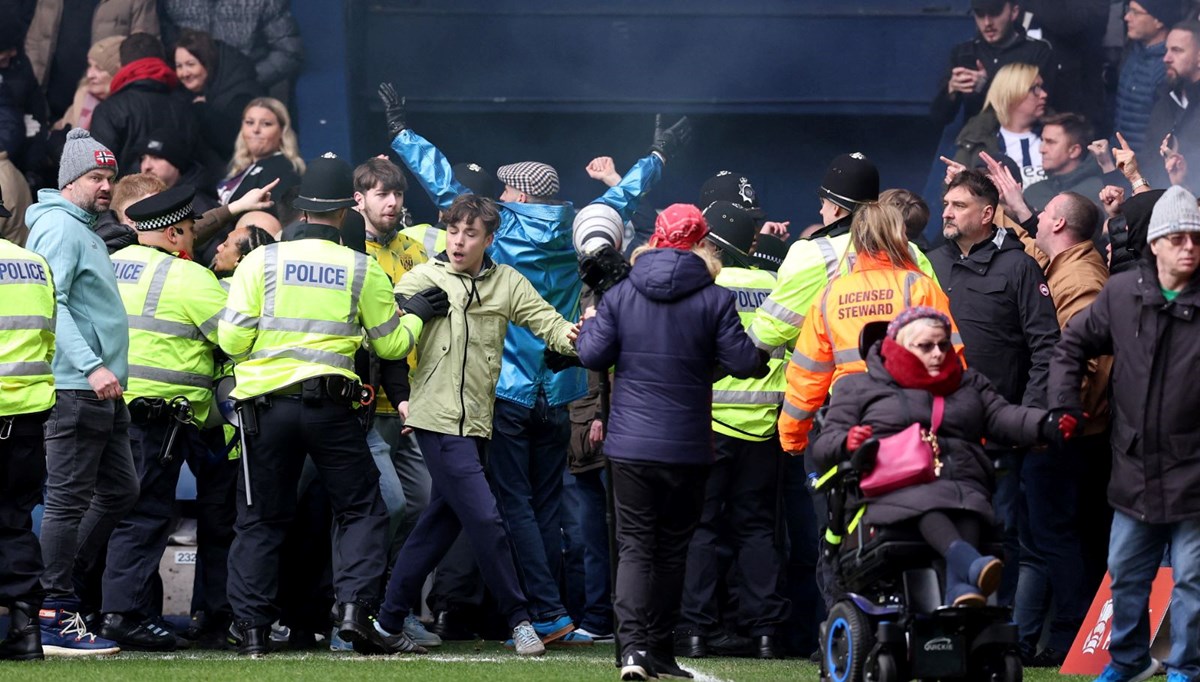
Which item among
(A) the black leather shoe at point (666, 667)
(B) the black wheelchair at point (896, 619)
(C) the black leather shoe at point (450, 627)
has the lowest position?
(C) the black leather shoe at point (450, 627)

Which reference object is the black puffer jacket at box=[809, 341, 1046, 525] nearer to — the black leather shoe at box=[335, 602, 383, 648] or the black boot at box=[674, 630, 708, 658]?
the black boot at box=[674, 630, 708, 658]

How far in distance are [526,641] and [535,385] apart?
1231mm

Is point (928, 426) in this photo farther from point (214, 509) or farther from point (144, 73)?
point (144, 73)

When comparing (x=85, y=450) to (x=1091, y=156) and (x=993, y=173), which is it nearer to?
(x=993, y=173)

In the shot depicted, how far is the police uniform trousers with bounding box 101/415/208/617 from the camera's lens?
308 inches

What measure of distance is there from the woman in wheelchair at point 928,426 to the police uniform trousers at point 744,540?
1.95 metres

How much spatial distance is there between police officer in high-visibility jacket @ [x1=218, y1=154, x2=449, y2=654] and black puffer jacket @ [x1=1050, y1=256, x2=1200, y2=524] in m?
2.71

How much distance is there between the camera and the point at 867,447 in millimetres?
5859

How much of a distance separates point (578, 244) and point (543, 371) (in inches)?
48.7

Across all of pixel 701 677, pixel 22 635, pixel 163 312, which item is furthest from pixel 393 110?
pixel 701 677

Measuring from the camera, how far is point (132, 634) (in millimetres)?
7758

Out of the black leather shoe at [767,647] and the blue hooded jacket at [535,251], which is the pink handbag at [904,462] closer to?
the black leather shoe at [767,647]

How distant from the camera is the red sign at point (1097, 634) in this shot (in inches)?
289

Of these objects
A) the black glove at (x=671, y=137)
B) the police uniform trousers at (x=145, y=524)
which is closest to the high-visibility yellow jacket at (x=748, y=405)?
the black glove at (x=671, y=137)
